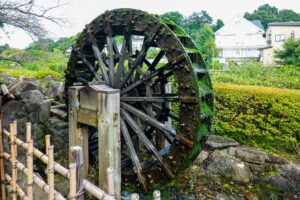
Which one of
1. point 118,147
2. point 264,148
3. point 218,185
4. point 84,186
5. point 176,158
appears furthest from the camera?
point 264,148

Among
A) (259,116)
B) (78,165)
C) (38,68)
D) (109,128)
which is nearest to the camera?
(78,165)

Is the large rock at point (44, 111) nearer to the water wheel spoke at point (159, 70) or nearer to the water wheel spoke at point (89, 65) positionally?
the water wheel spoke at point (89, 65)

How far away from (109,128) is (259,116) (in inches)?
153

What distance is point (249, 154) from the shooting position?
634 cm

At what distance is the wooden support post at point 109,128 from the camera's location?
386 cm

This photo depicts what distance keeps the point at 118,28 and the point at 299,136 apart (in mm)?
4299

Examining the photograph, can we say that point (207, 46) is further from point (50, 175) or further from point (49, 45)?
point (50, 175)

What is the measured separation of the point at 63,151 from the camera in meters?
5.47

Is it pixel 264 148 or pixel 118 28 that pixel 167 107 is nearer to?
pixel 118 28

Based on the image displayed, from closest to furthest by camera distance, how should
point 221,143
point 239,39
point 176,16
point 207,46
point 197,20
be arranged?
point 221,143 → point 207,46 → point 239,39 → point 176,16 → point 197,20

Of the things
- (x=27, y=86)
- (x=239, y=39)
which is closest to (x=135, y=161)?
(x=27, y=86)

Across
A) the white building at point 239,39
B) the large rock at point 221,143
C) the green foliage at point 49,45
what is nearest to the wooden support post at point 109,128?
the green foliage at point 49,45

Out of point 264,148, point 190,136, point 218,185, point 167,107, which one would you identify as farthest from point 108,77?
point 264,148

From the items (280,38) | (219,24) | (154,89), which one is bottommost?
(154,89)
